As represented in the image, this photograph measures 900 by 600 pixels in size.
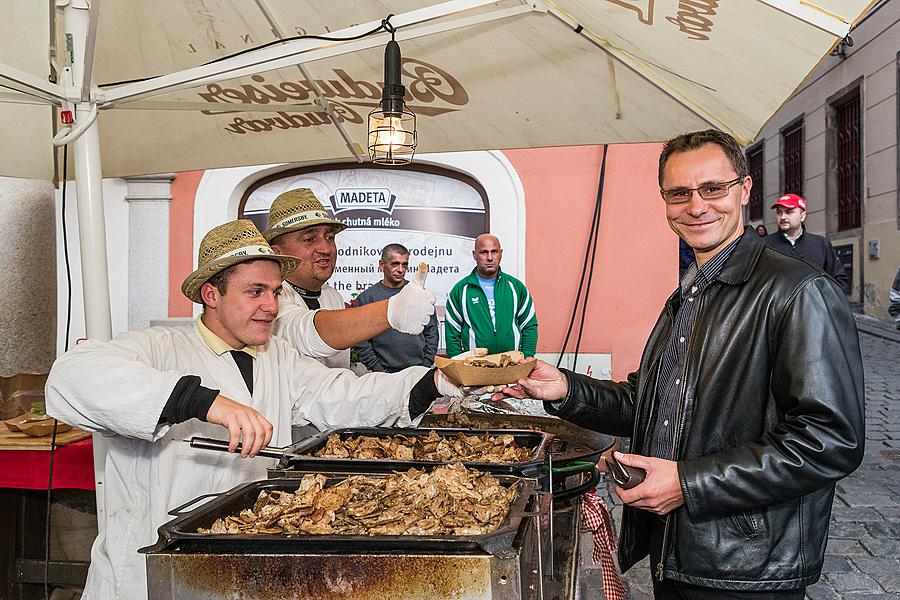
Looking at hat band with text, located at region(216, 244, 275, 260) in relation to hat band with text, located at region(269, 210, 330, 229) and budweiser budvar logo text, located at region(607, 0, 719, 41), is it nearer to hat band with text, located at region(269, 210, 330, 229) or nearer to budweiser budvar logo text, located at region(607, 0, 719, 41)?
hat band with text, located at region(269, 210, 330, 229)

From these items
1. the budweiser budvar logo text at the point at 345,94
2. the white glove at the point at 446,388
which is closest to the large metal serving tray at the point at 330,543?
the white glove at the point at 446,388

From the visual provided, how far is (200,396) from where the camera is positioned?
256cm

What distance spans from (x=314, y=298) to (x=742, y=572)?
288cm

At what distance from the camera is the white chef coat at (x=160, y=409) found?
2570 mm

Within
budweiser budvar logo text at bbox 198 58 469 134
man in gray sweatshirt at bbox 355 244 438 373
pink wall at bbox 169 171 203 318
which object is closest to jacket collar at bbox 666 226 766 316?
budweiser budvar logo text at bbox 198 58 469 134

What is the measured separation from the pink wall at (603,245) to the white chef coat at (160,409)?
525 cm

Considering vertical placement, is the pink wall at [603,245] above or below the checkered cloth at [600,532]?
above

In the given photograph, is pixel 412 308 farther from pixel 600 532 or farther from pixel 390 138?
pixel 600 532

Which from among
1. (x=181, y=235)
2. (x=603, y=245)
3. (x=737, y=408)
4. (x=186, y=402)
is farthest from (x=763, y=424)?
(x=181, y=235)

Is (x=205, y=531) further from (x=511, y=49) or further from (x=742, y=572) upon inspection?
(x=511, y=49)

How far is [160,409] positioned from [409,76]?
225cm

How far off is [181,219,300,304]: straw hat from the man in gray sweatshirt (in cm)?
411

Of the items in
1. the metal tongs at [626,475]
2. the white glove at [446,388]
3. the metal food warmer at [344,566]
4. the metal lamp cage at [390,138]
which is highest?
the metal lamp cage at [390,138]

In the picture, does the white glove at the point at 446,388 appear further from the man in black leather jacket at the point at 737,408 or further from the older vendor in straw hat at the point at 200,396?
the man in black leather jacket at the point at 737,408
